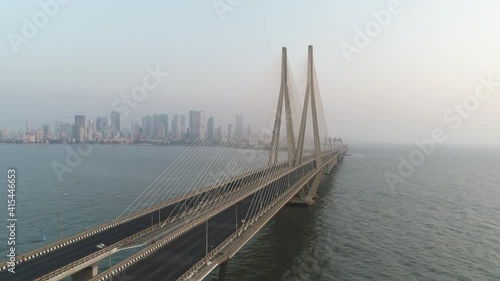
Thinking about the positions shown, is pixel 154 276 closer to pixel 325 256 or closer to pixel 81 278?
pixel 81 278

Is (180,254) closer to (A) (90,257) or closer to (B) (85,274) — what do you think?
(A) (90,257)

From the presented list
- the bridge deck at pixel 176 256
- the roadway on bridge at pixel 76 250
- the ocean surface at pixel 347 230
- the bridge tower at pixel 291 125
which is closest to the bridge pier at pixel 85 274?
the roadway on bridge at pixel 76 250

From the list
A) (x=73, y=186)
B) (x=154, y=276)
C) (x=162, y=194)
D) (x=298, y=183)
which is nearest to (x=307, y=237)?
(x=298, y=183)

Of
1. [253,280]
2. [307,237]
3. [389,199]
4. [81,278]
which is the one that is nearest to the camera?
[81,278]

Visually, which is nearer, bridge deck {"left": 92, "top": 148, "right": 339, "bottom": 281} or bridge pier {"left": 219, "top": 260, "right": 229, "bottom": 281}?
bridge deck {"left": 92, "top": 148, "right": 339, "bottom": 281}

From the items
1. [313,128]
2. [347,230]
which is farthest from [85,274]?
[313,128]

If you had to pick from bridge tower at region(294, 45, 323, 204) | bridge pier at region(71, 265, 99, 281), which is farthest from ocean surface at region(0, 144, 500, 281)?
bridge pier at region(71, 265, 99, 281)

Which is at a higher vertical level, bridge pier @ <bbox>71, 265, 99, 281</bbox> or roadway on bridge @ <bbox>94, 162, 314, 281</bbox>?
roadway on bridge @ <bbox>94, 162, 314, 281</bbox>

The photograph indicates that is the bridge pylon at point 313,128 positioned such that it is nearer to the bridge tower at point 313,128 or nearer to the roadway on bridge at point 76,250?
the bridge tower at point 313,128

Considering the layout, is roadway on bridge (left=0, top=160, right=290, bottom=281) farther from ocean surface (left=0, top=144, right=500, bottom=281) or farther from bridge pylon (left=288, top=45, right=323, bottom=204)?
bridge pylon (left=288, top=45, right=323, bottom=204)

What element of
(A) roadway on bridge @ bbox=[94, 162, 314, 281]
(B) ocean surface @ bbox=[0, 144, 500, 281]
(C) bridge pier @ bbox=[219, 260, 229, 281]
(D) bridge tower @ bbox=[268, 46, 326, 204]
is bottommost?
(B) ocean surface @ bbox=[0, 144, 500, 281]

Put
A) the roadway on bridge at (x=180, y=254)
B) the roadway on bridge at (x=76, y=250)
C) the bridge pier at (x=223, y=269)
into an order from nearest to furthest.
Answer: the roadway on bridge at (x=76, y=250)
the roadway on bridge at (x=180, y=254)
the bridge pier at (x=223, y=269)
